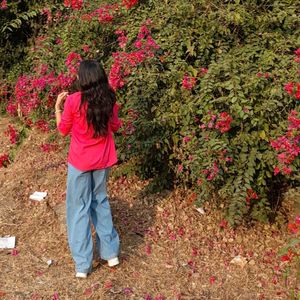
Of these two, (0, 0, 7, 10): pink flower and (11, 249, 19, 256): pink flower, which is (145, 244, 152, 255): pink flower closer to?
(11, 249, 19, 256): pink flower

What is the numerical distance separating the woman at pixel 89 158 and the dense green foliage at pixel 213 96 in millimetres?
857

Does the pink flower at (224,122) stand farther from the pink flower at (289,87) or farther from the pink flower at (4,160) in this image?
the pink flower at (4,160)

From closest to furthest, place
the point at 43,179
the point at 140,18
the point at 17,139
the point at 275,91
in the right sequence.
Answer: the point at 275,91, the point at 140,18, the point at 43,179, the point at 17,139

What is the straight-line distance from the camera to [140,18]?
516 cm

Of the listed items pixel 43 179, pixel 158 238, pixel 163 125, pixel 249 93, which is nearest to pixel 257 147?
pixel 249 93

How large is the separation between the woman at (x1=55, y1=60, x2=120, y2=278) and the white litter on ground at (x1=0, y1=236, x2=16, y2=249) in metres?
0.78

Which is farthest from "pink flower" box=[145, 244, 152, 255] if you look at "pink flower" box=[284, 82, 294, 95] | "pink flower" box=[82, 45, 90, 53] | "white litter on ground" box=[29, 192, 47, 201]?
"pink flower" box=[82, 45, 90, 53]

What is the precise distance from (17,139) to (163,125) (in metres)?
2.66

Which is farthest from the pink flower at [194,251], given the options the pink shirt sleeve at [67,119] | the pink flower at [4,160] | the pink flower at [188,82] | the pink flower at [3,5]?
the pink flower at [3,5]

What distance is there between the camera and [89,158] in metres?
3.80

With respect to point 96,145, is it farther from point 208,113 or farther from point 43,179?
point 43,179

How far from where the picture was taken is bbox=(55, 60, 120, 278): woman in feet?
11.9

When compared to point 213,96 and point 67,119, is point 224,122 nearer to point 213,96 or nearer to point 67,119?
point 213,96

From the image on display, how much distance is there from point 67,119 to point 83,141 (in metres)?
0.20
